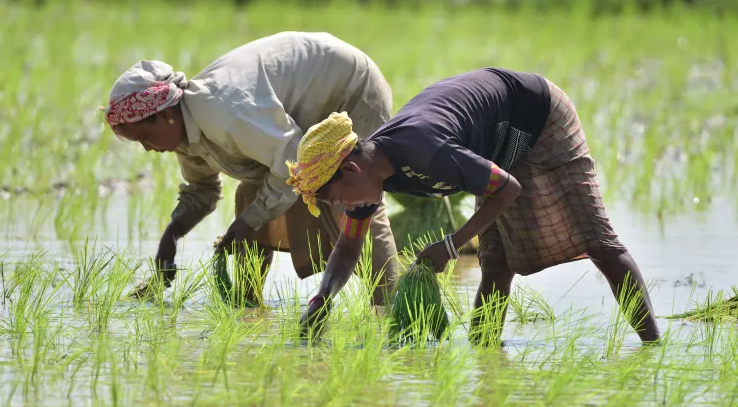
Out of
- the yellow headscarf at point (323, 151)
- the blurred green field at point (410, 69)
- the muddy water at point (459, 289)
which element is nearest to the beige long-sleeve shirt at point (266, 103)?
the muddy water at point (459, 289)

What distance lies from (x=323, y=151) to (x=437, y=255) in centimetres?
54

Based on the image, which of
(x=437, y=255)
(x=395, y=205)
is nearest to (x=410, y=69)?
(x=395, y=205)

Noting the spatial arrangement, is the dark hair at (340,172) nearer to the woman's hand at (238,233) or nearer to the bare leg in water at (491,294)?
the bare leg in water at (491,294)

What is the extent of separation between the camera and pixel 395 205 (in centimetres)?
731

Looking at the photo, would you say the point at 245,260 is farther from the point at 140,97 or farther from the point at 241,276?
the point at 140,97

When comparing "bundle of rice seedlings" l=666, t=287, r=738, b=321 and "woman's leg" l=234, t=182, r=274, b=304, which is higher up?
"woman's leg" l=234, t=182, r=274, b=304

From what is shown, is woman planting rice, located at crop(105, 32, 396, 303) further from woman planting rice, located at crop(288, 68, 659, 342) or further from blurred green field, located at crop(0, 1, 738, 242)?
blurred green field, located at crop(0, 1, 738, 242)

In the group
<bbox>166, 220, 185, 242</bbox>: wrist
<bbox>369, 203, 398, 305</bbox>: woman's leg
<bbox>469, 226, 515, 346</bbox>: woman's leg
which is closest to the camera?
<bbox>469, 226, 515, 346</bbox>: woman's leg

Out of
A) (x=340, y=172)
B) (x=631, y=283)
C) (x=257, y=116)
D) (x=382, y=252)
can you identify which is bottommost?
(x=631, y=283)

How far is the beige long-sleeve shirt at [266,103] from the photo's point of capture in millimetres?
4953

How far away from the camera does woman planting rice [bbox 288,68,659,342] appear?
4.16 m

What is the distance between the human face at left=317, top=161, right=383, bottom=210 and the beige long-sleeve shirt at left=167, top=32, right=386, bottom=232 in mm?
771

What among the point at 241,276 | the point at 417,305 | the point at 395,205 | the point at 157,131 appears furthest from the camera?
the point at 395,205

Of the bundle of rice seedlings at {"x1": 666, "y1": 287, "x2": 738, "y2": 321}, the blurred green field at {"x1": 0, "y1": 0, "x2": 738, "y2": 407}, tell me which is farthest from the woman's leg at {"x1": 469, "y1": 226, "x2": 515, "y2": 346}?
the bundle of rice seedlings at {"x1": 666, "y1": 287, "x2": 738, "y2": 321}
